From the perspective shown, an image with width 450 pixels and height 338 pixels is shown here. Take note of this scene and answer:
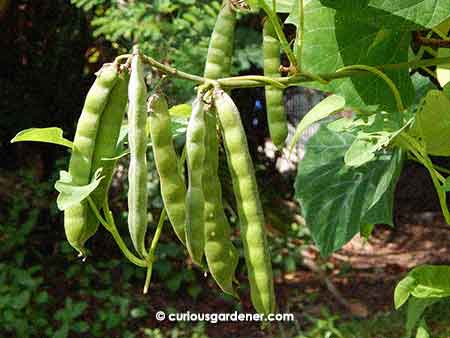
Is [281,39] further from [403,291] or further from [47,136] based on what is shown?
[403,291]

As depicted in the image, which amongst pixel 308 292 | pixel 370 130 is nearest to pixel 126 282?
pixel 308 292

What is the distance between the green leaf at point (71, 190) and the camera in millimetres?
645

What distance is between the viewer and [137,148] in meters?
0.63

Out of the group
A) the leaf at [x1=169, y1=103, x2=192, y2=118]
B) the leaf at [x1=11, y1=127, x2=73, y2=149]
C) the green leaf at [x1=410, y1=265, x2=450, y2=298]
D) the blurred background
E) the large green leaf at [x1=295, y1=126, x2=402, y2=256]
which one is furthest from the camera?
the blurred background

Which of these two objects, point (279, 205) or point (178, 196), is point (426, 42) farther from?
point (279, 205)

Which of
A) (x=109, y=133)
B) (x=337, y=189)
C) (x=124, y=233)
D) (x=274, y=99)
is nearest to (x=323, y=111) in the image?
(x=274, y=99)

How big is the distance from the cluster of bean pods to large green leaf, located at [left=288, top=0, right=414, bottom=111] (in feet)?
0.79

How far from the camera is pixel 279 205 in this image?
381 centimetres

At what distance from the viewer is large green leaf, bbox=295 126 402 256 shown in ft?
3.63

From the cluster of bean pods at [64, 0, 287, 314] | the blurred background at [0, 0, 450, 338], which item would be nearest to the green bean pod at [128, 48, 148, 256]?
the cluster of bean pods at [64, 0, 287, 314]

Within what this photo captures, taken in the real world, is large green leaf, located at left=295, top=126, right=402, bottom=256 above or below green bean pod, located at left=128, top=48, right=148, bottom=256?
below

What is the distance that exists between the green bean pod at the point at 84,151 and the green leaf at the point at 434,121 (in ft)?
1.28

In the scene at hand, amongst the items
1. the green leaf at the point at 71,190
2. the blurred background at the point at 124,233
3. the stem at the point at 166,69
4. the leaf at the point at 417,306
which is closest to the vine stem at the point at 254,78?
the stem at the point at 166,69

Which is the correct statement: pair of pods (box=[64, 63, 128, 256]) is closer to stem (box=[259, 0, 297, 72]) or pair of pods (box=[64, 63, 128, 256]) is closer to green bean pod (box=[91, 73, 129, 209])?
green bean pod (box=[91, 73, 129, 209])
